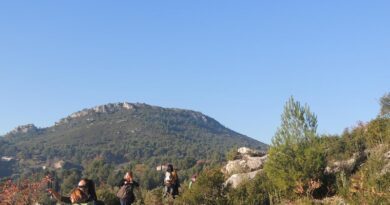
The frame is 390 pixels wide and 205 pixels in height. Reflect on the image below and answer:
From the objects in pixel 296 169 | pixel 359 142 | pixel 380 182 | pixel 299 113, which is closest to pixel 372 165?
pixel 380 182

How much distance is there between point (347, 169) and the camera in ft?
49.3

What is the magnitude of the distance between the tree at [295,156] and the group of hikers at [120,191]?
3.71 m

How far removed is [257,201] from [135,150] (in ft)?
548

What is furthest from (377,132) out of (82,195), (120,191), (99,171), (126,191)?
(99,171)

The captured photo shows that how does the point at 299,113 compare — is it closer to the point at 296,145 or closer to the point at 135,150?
the point at 296,145

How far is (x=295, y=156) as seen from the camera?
13.6 m

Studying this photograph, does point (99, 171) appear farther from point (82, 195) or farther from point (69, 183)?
point (82, 195)

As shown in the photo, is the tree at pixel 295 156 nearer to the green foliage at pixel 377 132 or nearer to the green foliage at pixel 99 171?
the green foliage at pixel 377 132

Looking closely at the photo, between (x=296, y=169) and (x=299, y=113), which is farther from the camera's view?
(x=299, y=113)

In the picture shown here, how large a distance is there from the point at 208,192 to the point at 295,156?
3.00 meters

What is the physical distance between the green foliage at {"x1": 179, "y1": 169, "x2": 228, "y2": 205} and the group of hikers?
1.21 m

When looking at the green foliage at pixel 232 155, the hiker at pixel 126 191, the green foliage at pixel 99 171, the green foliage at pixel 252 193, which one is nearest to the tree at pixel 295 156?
the green foliage at pixel 252 193

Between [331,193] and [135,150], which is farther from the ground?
[135,150]

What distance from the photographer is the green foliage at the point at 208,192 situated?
1398 centimetres
